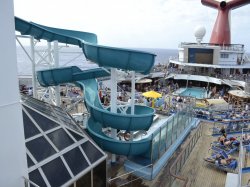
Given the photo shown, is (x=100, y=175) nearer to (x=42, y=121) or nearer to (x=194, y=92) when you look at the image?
(x=42, y=121)

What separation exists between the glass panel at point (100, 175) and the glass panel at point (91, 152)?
8.6 inches

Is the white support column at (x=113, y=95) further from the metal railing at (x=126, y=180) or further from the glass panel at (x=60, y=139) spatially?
the glass panel at (x=60, y=139)

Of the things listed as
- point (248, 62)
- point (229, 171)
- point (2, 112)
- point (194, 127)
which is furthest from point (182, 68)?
point (2, 112)

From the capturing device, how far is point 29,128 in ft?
18.3

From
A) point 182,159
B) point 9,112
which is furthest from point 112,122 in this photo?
point 9,112

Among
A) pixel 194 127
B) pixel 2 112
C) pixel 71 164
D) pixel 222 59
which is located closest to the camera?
pixel 2 112

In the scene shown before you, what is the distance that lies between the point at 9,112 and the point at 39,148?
1626mm

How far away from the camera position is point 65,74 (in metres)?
11.3

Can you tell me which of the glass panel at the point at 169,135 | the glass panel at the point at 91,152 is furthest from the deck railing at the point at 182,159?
the glass panel at the point at 91,152

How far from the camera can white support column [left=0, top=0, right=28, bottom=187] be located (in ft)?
12.4

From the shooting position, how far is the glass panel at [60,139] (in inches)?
232

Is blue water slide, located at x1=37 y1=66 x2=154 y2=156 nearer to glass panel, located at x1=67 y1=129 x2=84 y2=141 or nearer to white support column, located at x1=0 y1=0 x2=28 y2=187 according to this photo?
glass panel, located at x1=67 y1=129 x2=84 y2=141

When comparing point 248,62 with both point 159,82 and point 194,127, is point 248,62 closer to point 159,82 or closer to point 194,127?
point 159,82

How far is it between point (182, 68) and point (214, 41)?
7.35m
